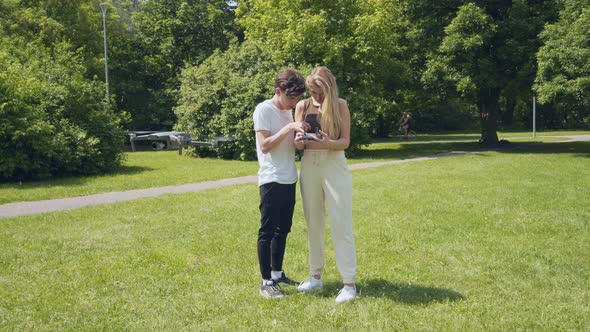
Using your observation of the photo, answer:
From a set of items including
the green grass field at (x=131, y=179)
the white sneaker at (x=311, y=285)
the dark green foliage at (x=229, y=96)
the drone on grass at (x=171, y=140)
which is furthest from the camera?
the drone on grass at (x=171, y=140)

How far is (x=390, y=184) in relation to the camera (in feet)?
40.5

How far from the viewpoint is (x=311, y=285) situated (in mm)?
5156

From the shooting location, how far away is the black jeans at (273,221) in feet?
15.9

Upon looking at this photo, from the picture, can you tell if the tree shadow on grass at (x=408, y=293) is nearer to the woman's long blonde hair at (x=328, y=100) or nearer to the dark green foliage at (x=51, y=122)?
the woman's long blonde hair at (x=328, y=100)

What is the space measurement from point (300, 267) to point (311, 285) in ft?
2.53

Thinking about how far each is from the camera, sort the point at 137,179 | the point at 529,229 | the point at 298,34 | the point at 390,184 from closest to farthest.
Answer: the point at 529,229, the point at 390,184, the point at 137,179, the point at 298,34

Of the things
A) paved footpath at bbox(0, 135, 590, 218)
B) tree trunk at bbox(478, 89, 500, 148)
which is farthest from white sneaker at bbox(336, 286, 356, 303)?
tree trunk at bbox(478, 89, 500, 148)

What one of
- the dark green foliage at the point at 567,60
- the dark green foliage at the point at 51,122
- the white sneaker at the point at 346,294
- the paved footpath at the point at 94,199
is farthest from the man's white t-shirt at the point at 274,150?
the dark green foliage at the point at 567,60

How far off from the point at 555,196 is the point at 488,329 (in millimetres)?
7192

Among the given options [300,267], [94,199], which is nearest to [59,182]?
[94,199]

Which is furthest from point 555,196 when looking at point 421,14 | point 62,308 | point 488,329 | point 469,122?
point 469,122

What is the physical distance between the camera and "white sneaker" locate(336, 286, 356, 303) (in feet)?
15.6

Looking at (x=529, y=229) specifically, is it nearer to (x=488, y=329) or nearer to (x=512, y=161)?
(x=488, y=329)

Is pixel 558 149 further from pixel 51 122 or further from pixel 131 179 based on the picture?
pixel 51 122
